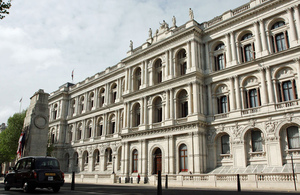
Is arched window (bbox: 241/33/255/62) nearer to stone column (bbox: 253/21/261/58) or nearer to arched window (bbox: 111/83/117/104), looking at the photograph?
stone column (bbox: 253/21/261/58)

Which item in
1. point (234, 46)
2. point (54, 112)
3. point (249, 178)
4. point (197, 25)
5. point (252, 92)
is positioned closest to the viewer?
point (249, 178)

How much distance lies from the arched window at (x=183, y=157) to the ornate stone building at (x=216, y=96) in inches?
4.5

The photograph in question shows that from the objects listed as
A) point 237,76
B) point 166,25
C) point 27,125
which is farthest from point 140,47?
point 27,125

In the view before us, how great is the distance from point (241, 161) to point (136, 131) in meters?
14.6

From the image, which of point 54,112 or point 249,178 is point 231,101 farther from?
point 54,112

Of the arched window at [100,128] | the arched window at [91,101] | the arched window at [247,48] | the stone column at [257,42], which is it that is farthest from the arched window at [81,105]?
the stone column at [257,42]

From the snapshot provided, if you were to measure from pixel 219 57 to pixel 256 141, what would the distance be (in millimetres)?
11149

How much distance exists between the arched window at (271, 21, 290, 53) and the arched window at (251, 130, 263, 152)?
8.63m

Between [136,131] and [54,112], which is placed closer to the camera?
[136,131]

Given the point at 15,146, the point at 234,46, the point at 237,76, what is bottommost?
the point at 15,146

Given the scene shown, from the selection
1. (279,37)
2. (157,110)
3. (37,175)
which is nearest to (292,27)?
(279,37)

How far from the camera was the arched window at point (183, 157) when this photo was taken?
3060cm

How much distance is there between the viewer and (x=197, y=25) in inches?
1350

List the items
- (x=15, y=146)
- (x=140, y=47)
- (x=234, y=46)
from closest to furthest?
(x=234, y=46), (x=140, y=47), (x=15, y=146)
